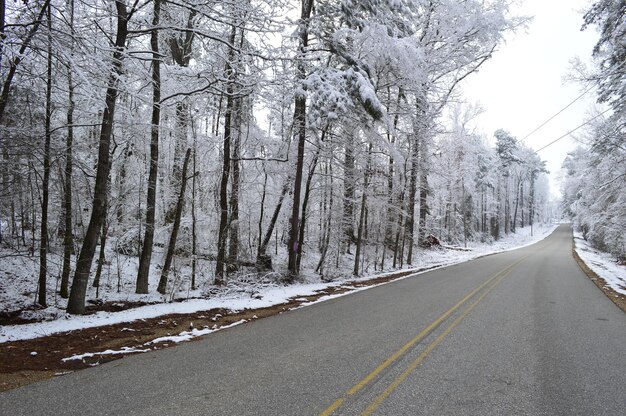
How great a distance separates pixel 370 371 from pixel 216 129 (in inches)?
713

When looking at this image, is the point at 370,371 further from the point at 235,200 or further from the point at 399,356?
the point at 235,200

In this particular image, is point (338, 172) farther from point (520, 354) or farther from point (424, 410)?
point (424, 410)

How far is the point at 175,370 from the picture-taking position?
15.0ft

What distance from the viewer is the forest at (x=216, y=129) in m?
7.50

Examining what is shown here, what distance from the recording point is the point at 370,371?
4.62 m

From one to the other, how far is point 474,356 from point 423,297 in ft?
15.5

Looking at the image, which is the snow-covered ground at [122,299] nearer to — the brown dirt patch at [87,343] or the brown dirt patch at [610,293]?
the brown dirt patch at [87,343]

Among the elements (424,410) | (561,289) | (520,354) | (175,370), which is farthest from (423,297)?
(175,370)

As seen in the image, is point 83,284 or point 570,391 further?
point 83,284

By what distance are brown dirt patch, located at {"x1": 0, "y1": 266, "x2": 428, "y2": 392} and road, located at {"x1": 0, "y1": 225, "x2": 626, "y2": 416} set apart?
0.35 m

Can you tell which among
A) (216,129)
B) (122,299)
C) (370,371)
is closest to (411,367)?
(370,371)

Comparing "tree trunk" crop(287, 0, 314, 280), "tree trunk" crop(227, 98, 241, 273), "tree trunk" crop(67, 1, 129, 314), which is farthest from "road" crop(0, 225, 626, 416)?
"tree trunk" crop(227, 98, 241, 273)

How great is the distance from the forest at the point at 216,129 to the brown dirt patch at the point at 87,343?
2.01 meters

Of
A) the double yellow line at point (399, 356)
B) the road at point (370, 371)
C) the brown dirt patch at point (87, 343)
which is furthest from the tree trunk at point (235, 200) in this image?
the double yellow line at point (399, 356)
